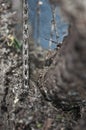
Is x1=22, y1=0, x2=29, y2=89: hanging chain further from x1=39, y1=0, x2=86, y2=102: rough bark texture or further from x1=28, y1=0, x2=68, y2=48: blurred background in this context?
x1=39, y1=0, x2=86, y2=102: rough bark texture

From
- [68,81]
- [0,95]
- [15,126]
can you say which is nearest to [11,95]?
[0,95]

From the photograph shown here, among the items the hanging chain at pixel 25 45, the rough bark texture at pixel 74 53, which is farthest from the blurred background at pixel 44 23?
the rough bark texture at pixel 74 53

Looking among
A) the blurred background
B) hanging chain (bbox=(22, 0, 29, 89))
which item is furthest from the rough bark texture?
the blurred background

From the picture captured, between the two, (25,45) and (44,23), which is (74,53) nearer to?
(25,45)

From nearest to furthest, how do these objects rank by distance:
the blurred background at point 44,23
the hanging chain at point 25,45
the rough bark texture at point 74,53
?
the rough bark texture at point 74,53 → the hanging chain at point 25,45 → the blurred background at point 44,23

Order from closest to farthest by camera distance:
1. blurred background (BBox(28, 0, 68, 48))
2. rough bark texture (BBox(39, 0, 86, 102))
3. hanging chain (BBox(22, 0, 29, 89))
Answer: rough bark texture (BBox(39, 0, 86, 102)) < hanging chain (BBox(22, 0, 29, 89)) < blurred background (BBox(28, 0, 68, 48))

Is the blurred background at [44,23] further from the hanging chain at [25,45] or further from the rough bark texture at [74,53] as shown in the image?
the rough bark texture at [74,53]

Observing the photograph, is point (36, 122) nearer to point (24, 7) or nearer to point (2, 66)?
point (24, 7)

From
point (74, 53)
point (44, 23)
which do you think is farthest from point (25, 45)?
point (74, 53)

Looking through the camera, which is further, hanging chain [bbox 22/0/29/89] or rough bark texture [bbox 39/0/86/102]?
hanging chain [bbox 22/0/29/89]

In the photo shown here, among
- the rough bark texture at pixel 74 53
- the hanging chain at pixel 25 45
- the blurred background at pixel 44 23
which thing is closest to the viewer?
the rough bark texture at pixel 74 53

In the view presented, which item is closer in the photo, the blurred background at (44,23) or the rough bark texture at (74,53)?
the rough bark texture at (74,53)
